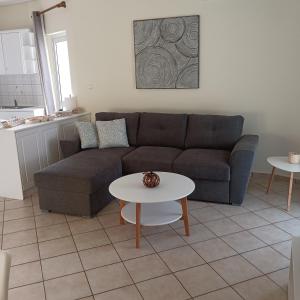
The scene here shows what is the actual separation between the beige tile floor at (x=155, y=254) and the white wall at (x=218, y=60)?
3.85 feet

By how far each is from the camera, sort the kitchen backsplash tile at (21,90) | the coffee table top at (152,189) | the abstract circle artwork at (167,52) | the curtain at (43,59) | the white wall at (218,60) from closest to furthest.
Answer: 1. the coffee table top at (152,189)
2. the white wall at (218,60)
3. the abstract circle artwork at (167,52)
4. the curtain at (43,59)
5. the kitchen backsplash tile at (21,90)

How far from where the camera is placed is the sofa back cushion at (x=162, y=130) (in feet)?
12.6

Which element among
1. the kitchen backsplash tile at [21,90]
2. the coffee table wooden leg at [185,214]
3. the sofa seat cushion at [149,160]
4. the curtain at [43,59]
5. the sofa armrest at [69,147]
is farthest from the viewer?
the kitchen backsplash tile at [21,90]

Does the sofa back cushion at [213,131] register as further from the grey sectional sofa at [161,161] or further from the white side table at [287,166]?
the white side table at [287,166]

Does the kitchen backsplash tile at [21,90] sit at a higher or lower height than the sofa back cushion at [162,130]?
higher

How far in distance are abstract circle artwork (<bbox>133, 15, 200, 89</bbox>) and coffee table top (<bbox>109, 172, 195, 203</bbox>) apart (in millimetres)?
1663

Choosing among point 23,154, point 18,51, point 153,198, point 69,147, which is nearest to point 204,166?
point 153,198

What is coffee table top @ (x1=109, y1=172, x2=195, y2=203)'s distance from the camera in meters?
2.47

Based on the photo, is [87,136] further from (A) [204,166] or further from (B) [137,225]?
(B) [137,225]

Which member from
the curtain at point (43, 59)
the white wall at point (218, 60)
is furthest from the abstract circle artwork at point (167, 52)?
the curtain at point (43, 59)

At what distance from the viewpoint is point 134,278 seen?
2174mm

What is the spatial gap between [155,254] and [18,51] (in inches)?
161

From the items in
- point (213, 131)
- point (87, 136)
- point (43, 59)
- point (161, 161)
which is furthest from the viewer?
point (43, 59)

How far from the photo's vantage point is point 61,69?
5.02 metres
